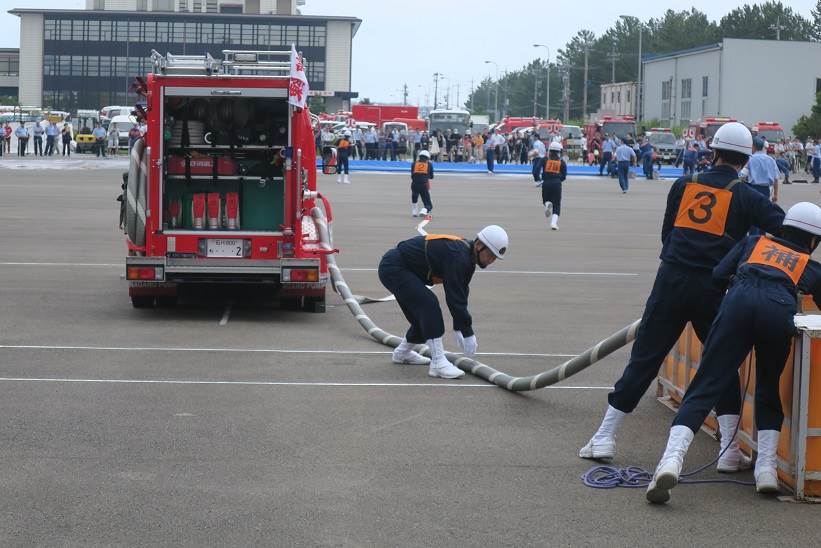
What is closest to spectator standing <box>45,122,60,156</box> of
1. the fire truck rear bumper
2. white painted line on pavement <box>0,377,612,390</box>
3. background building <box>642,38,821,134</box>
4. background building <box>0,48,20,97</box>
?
Result: the fire truck rear bumper

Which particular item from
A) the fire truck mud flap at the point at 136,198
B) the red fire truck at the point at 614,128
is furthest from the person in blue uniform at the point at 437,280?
the red fire truck at the point at 614,128

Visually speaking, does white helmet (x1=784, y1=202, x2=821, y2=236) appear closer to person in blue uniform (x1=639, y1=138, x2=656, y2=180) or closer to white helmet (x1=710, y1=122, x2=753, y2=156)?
white helmet (x1=710, y1=122, x2=753, y2=156)

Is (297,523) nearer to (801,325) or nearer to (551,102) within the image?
(801,325)

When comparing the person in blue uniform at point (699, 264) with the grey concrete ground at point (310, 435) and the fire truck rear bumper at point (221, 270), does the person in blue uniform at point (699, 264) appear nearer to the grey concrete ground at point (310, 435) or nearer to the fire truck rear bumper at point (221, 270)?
the grey concrete ground at point (310, 435)

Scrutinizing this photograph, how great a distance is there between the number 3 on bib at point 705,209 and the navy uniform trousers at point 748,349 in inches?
30.5

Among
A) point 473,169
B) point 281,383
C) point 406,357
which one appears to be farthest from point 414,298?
point 473,169

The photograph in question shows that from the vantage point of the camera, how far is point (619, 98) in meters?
144

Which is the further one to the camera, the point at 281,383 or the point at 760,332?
the point at 281,383

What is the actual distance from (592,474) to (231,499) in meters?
2.16

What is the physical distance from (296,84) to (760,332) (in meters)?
8.18

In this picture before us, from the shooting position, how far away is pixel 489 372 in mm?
10750

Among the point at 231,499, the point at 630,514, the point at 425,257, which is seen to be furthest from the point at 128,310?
the point at 630,514

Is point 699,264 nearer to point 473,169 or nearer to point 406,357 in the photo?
point 406,357

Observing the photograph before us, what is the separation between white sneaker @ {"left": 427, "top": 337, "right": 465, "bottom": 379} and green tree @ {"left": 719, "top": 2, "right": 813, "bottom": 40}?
137m
